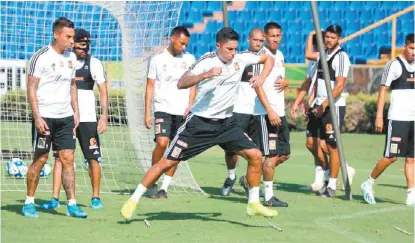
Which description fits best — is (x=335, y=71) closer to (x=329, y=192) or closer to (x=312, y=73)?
(x=312, y=73)

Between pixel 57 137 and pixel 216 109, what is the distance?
168 cm

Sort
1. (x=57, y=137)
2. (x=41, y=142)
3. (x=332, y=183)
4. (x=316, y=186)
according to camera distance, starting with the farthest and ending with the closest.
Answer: (x=316, y=186), (x=332, y=183), (x=57, y=137), (x=41, y=142)

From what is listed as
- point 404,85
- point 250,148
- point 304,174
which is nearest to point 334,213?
point 250,148

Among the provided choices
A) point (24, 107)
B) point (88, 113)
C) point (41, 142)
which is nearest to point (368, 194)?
point (88, 113)

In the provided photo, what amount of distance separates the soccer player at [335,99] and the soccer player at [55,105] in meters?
3.53

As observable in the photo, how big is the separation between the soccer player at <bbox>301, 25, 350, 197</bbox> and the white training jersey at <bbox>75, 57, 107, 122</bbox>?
2.94 meters

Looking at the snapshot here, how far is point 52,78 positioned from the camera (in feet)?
30.1

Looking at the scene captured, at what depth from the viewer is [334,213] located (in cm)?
973

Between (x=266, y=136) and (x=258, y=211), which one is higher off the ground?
(x=266, y=136)

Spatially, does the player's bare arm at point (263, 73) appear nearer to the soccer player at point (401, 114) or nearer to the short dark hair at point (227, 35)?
the short dark hair at point (227, 35)

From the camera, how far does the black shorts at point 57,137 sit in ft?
30.2

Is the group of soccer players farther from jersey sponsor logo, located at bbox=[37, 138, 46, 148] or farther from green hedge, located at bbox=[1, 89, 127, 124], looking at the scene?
green hedge, located at bbox=[1, 89, 127, 124]

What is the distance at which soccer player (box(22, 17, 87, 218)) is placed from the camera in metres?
9.05

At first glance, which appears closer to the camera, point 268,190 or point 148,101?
point 268,190
